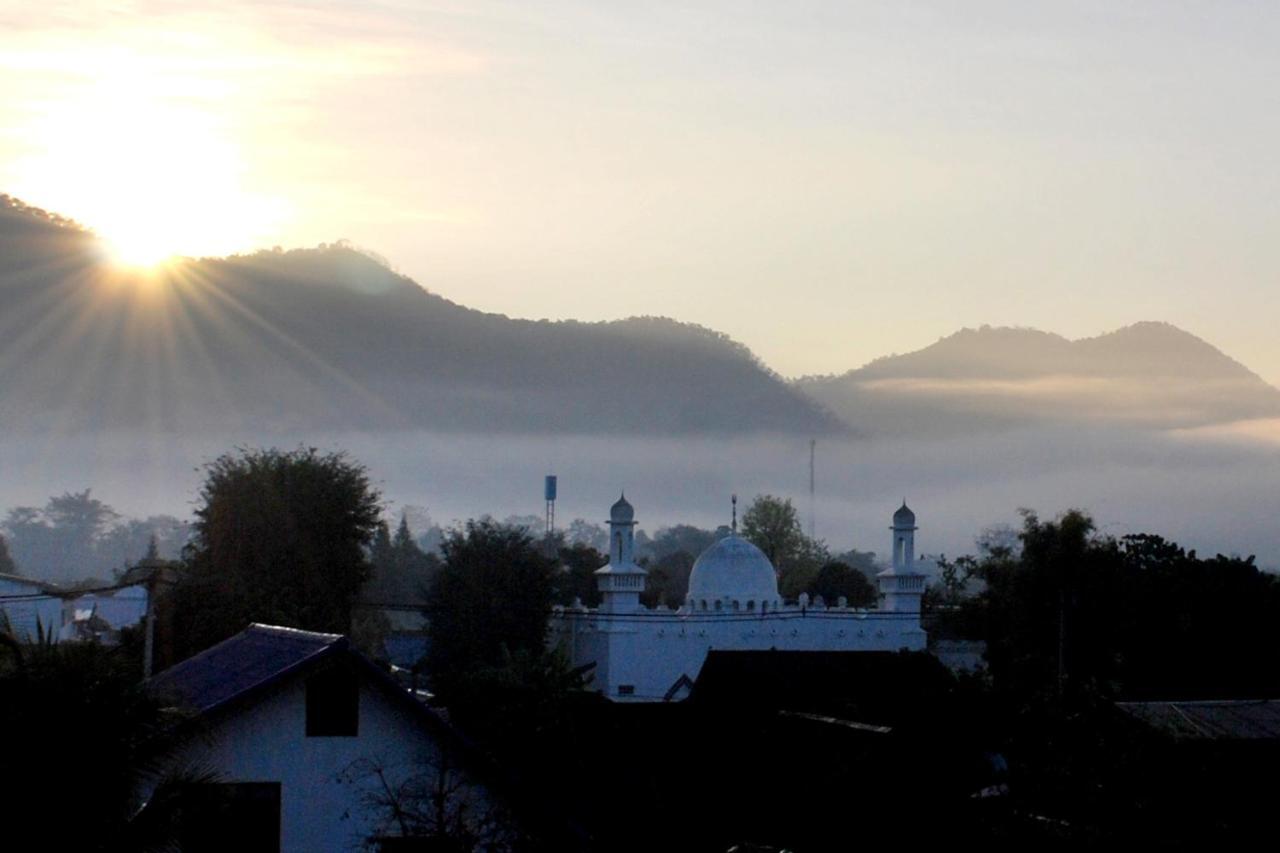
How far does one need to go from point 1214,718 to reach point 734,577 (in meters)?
53.0

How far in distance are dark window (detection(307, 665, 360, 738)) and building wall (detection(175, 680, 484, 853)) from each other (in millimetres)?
79

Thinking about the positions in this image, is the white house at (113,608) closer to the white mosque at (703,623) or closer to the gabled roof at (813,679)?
the white mosque at (703,623)

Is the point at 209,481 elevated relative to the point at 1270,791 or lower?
elevated

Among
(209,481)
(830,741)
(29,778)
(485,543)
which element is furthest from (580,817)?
(485,543)

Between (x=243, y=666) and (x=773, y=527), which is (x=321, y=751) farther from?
(x=773, y=527)

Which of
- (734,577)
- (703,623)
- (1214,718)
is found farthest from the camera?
(734,577)

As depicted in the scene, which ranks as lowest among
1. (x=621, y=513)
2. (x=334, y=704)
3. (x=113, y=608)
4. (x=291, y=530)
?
(x=113, y=608)

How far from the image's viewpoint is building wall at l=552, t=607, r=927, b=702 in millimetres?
83500

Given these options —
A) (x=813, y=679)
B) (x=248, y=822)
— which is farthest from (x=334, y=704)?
(x=813, y=679)

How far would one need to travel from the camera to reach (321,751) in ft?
79.9

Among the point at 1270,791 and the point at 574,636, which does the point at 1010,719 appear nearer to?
the point at 1270,791

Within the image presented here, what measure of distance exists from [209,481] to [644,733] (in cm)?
3978

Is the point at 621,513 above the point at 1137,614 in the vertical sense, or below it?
above

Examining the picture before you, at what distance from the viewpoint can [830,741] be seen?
3503 cm
